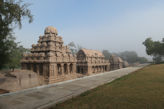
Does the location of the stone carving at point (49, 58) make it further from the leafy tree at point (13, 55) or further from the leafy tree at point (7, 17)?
the leafy tree at point (7, 17)

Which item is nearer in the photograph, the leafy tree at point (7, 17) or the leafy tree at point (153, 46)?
the leafy tree at point (7, 17)

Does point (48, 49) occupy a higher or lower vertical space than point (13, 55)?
higher

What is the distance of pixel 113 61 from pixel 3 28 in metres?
43.9

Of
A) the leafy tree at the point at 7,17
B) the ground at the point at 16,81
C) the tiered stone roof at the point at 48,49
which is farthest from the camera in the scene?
the tiered stone roof at the point at 48,49

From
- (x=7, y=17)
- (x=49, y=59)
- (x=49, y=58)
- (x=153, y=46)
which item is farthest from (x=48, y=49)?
(x=153, y=46)

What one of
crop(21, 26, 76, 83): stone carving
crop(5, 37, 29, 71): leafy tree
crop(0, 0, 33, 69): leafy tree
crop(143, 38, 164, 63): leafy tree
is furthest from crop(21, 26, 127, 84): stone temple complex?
crop(143, 38, 164, 63): leafy tree

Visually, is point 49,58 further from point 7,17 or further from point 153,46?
point 153,46

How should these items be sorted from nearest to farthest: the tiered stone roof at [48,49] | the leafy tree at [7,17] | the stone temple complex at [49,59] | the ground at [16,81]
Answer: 1. the leafy tree at [7,17]
2. the ground at [16,81]
3. the stone temple complex at [49,59]
4. the tiered stone roof at [48,49]

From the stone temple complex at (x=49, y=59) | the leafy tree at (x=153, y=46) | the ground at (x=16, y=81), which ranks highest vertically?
the leafy tree at (x=153, y=46)

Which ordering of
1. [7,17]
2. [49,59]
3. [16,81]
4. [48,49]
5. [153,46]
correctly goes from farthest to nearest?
[153,46]
[48,49]
[49,59]
[16,81]
[7,17]

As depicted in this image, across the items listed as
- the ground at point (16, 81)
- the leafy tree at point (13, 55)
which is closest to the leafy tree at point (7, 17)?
the leafy tree at point (13, 55)

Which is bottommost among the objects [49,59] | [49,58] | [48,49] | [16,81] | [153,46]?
[16,81]

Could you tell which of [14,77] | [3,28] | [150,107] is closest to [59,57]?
[14,77]

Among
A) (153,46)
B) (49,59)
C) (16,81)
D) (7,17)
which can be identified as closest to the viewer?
(7,17)
